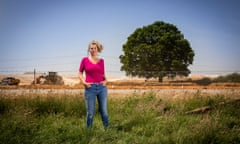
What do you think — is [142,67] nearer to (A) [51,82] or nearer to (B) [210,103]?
(A) [51,82]

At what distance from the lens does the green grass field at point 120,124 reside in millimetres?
4652

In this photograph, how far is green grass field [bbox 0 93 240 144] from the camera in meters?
4.65

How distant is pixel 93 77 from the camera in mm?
5031

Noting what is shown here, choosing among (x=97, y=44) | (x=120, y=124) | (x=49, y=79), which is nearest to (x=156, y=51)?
(x=49, y=79)

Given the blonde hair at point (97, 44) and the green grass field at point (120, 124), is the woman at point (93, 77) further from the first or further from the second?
the green grass field at point (120, 124)

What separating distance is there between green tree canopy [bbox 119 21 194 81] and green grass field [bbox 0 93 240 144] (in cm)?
2525

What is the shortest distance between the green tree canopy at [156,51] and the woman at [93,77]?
27702 millimetres

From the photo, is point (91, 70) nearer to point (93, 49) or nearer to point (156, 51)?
point (93, 49)

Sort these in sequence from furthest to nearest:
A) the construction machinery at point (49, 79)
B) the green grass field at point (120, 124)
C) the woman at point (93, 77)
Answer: the construction machinery at point (49, 79)
the woman at point (93, 77)
the green grass field at point (120, 124)

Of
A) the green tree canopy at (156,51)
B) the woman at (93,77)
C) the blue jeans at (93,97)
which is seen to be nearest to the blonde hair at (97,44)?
the woman at (93,77)

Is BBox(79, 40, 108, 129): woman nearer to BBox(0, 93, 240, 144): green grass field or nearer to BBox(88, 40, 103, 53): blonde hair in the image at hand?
BBox(88, 40, 103, 53): blonde hair

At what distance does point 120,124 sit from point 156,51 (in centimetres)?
2930

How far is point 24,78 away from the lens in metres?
37.0

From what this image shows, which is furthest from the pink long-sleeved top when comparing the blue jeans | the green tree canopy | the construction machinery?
the green tree canopy
